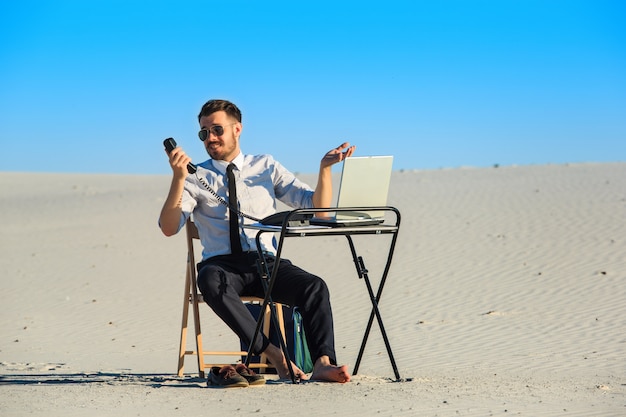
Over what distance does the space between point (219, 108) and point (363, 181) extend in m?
1.20

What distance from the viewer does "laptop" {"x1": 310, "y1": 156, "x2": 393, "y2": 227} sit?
16.9ft

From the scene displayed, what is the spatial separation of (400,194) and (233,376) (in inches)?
845

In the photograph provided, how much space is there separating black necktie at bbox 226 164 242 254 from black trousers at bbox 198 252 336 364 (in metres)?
0.12

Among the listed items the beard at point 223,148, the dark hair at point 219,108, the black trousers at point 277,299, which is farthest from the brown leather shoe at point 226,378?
the dark hair at point 219,108

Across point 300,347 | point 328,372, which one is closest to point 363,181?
point 328,372

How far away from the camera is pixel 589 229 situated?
703 inches

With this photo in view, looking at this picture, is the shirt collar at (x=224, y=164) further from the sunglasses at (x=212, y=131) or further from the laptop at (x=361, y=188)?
the laptop at (x=361, y=188)

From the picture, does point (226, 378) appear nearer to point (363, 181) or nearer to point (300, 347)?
point (300, 347)

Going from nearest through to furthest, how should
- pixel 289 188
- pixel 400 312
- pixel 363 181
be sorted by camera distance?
pixel 363 181 → pixel 289 188 → pixel 400 312

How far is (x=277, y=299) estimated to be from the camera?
19.0 ft

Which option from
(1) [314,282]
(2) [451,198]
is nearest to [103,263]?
(2) [451,198]

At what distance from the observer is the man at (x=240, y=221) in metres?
5.54

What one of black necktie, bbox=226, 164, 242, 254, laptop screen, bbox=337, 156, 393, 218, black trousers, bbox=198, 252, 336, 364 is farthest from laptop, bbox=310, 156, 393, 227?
black necktie, bbox=226, 164, 242, 254

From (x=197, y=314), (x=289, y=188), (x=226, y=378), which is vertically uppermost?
(x=289, y=188)
